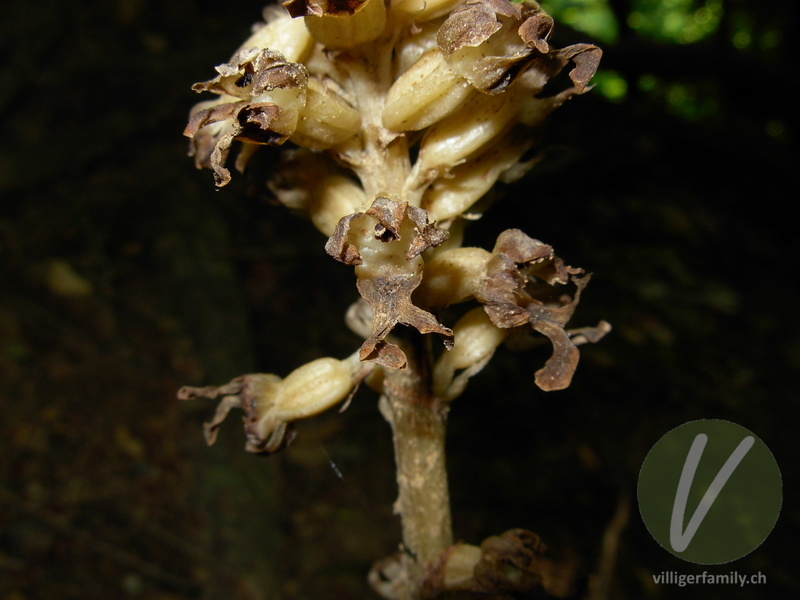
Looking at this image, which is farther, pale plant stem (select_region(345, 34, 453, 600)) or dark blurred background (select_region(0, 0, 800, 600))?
dark blurred background (select_region(0, 0, 800, 600))

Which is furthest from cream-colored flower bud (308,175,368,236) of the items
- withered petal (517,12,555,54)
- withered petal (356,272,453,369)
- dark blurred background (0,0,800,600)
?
dark blurred background (0,0,800,600)

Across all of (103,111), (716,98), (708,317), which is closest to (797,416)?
(708,317)

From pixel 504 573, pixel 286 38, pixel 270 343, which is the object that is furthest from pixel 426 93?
pixel 270 343

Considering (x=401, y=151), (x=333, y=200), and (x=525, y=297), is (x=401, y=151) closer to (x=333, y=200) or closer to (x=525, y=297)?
(x=333, y=200)

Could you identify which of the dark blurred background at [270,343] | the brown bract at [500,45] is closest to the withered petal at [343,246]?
the brown bract at [500,45]

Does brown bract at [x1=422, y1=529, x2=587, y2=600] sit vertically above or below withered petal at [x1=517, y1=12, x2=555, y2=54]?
below

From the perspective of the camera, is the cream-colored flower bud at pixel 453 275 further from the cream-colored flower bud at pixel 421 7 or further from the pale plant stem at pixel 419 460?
the cream-colored flower bud at pixel 421 7

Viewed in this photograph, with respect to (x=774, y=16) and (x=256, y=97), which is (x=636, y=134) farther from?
(x=256, y=97)

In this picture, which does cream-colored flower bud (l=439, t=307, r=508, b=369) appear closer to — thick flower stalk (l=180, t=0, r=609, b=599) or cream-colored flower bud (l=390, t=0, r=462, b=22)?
thick flower stalk (l=180, t=0, r=609, b=599)
